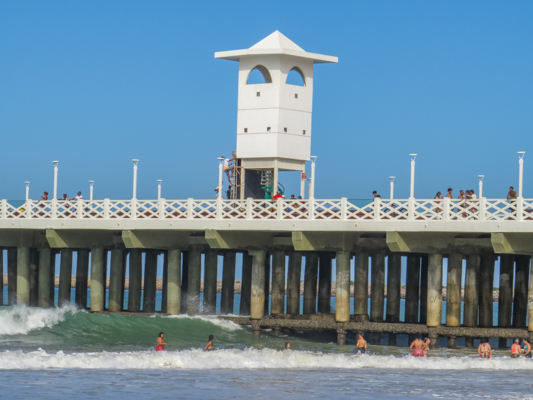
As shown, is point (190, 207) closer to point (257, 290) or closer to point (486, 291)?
point (257, 290)

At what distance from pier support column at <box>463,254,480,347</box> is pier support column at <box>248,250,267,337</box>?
24.6 feet

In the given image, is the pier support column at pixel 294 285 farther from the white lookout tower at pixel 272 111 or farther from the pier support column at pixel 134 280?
the pier support column at pixel 134 280

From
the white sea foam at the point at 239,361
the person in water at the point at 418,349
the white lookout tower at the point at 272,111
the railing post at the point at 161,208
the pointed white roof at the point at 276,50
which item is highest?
the pointed white roof at the point at 276,50

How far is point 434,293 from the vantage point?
32156 mm

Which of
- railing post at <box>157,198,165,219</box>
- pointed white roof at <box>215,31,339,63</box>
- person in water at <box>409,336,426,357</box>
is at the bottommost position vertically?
person in water at <box>409,336,426,357</box>

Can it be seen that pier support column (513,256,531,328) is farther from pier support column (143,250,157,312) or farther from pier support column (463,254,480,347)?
pier support column (143,250,157,312)

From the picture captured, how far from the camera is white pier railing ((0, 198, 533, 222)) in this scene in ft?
100

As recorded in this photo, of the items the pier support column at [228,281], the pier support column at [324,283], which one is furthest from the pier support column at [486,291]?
the pier support column at [228,281]

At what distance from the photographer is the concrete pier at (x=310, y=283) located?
35750 mm

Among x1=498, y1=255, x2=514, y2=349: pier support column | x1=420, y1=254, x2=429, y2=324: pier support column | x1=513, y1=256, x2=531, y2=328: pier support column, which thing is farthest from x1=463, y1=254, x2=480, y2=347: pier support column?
x1=420, y1=254, x2=429, y2=324: pier support column

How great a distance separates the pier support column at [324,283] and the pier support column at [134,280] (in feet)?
24.9

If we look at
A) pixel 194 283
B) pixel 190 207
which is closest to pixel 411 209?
pixel 190 207

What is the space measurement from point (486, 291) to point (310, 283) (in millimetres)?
6751

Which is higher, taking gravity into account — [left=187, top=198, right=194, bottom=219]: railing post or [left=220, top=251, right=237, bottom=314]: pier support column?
[left=187, top=198, right=194, bottom=219]: railing post
